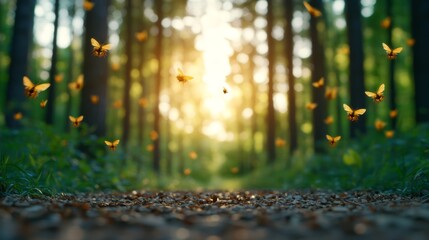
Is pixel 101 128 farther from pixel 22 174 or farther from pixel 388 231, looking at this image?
pixel 388 231

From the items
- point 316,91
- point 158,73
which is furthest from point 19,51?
point 316,91

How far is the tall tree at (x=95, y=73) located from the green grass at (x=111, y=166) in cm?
50

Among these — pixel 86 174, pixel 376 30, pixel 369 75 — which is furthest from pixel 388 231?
pixel 369 75

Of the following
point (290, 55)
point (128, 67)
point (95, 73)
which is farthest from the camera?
point (128, 67)

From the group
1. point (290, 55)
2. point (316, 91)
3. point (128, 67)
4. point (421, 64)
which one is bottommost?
point (316, 91)

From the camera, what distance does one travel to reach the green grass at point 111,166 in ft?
19.6

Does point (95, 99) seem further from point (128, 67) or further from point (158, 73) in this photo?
point (158, 73)

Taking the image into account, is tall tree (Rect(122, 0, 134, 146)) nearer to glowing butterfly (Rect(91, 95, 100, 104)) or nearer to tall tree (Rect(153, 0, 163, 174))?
tall tree (Rect(153, 0, 163, 174))

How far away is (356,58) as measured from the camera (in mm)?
12422

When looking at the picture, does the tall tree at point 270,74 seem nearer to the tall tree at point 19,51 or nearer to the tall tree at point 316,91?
the tall tree at point 316,91

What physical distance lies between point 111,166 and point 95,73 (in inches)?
99.5

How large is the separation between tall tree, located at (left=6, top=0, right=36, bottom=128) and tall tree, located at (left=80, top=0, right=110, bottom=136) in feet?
5.41

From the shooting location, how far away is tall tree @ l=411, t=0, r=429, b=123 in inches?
436

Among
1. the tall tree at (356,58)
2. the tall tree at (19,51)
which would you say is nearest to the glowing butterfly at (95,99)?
the tall tree at (19,51)
